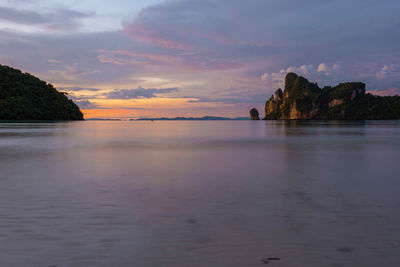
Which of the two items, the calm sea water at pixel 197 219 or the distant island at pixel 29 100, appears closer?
the calm sea water at pixel 197 219

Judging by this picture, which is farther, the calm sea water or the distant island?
the distant island

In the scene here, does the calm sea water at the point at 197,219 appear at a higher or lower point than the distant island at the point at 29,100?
lower

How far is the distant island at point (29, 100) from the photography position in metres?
158

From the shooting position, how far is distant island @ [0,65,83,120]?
158125mm

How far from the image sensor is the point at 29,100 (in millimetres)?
173000

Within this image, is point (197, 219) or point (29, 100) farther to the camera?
point (29, 100)

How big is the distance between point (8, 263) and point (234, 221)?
4339 millimetres

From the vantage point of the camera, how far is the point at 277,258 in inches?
191

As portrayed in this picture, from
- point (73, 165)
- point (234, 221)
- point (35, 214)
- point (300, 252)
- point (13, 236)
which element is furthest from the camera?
point (73, 165)

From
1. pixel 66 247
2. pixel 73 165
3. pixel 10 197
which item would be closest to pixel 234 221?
pixel 66 247

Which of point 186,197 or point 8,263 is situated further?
point 186,197

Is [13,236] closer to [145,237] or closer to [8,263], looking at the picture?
[8,263]

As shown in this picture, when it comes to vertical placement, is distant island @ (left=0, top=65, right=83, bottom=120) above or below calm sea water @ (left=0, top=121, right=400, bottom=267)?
above

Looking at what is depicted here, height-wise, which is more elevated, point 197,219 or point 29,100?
point 29,100
